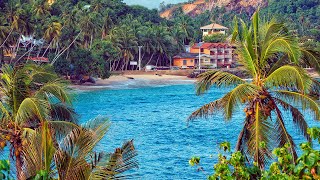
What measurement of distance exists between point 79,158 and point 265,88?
7.11 metres

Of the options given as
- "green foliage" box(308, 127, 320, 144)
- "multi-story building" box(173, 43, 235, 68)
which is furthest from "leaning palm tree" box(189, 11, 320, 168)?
"multi-story building" box(173, 43, 235, 68)

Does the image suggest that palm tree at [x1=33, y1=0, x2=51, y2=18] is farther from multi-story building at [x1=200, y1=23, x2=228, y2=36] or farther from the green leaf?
the green leaf

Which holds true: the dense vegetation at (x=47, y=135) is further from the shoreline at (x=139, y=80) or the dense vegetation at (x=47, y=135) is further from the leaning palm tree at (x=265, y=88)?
the shoreline at (x=139, y=80)

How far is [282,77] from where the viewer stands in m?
15.2

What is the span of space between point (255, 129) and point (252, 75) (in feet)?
5.46

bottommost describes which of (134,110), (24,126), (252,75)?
(134,110)

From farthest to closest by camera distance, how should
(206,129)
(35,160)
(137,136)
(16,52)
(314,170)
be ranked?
(16,52), (206,129), (137,136), (35,160), (314,170)

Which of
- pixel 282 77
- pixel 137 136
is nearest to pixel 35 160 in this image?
pixel 282 77

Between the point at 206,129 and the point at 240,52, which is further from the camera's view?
the point at 206,129

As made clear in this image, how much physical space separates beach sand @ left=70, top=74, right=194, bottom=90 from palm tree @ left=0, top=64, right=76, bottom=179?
58530 mm

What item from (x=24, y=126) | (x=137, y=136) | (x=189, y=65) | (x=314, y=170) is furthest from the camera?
(x=189, y=65)

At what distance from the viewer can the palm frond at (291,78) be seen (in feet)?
48.8

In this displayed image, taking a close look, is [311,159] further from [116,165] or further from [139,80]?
[139,80]

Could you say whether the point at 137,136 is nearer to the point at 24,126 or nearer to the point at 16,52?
the point at 24,126
